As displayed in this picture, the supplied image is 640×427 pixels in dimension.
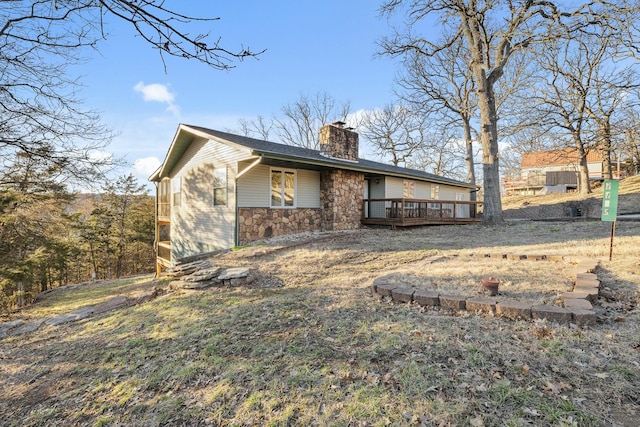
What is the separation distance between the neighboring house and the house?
736 inches

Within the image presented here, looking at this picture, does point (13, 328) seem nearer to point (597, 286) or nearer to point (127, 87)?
point (127, 87)

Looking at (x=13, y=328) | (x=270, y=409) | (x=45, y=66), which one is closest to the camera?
(x=270, y=409)

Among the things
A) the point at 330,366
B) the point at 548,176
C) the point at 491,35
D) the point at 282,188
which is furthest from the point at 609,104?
the point at 330,366

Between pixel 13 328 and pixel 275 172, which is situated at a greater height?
pixel 275 172

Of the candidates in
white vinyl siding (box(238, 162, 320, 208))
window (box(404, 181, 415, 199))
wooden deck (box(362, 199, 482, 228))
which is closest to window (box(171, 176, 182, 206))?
white vinyl siding (box(238, 162, 320, 208))

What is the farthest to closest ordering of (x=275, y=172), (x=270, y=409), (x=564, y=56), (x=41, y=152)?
(x=564, y=56), (x=275, y=172), (x=41, y=152), (x=270, y=409)

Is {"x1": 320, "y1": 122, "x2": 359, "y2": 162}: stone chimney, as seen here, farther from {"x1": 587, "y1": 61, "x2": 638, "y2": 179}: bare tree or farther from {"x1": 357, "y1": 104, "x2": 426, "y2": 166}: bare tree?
{"x1": 357, "y1": 104, "x2": 426, "y2": 166}: bare tree

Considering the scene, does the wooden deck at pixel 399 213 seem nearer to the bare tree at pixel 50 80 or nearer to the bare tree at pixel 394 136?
the bare tree at pixel 50 80

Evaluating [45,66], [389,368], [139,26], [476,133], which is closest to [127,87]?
[45,66]

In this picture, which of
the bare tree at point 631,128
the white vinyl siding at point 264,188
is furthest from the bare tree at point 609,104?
the white vinyl siding at point 264,188

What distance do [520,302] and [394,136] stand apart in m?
25.0

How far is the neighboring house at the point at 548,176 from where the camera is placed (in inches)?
1089

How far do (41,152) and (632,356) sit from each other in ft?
28.8

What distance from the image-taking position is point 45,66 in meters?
5.50
